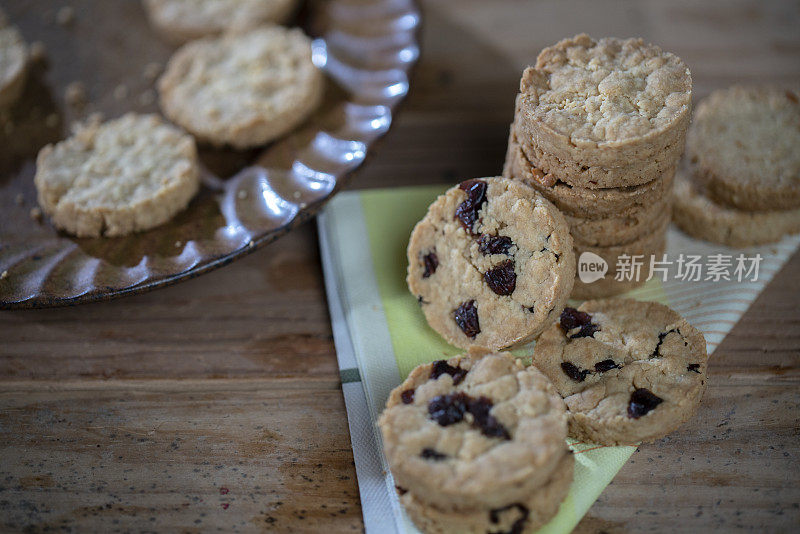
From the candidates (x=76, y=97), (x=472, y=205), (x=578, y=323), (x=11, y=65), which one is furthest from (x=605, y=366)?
(x=11, y=65)

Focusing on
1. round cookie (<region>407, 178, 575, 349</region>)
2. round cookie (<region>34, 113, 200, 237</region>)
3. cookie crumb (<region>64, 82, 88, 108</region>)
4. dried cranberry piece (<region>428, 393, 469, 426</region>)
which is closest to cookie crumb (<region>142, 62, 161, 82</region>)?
cookie crumb (<region>64, 82, 88, 108</region>)

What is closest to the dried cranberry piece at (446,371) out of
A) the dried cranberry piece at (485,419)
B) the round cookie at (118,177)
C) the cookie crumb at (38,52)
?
the dried cranberry piece at (485,419)

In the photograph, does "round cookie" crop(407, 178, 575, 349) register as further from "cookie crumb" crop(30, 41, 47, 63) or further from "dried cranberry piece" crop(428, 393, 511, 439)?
"cookie crumb" crop(30, 41, 47, 63)

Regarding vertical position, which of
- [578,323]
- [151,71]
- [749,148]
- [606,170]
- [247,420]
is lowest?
[247,420]

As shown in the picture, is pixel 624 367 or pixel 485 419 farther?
pixel 624 367

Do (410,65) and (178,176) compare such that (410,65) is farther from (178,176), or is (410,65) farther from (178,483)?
(178,483)

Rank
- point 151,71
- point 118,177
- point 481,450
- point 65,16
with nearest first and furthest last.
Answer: point 481,450, point 118,177, point 151,71, point 65,16

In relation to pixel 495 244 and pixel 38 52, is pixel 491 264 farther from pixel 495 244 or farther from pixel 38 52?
pixel 38 52
